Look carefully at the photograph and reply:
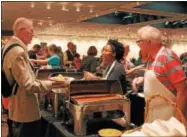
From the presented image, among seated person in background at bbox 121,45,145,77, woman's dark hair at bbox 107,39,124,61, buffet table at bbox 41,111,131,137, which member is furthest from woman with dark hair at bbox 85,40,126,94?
buffet table at bbox 41,111,131,137

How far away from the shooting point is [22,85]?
5.01 feet

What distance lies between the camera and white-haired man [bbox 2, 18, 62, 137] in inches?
60.2

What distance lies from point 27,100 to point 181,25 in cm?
721

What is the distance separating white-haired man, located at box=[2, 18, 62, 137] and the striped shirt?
0.61 meters

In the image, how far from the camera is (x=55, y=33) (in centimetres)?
1084

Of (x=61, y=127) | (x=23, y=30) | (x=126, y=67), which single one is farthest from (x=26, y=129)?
(x=126, y=67)

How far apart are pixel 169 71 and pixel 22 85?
80cm

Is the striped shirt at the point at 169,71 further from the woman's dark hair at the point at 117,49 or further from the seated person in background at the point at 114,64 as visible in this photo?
the woman's dark hair at the point at 117,49

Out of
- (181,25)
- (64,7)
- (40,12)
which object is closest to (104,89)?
(64,7)

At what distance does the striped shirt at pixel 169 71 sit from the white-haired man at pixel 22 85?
61cm

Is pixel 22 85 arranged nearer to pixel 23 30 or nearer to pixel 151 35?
pixel 23 30

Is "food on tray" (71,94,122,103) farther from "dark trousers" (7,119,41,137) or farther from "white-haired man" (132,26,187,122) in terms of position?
"dark trousers" (7,119,41,137)

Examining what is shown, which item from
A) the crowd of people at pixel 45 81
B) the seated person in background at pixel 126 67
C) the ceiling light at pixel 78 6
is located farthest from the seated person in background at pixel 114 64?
the ceiling light at pixel 78 6

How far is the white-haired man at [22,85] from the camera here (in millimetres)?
1528
